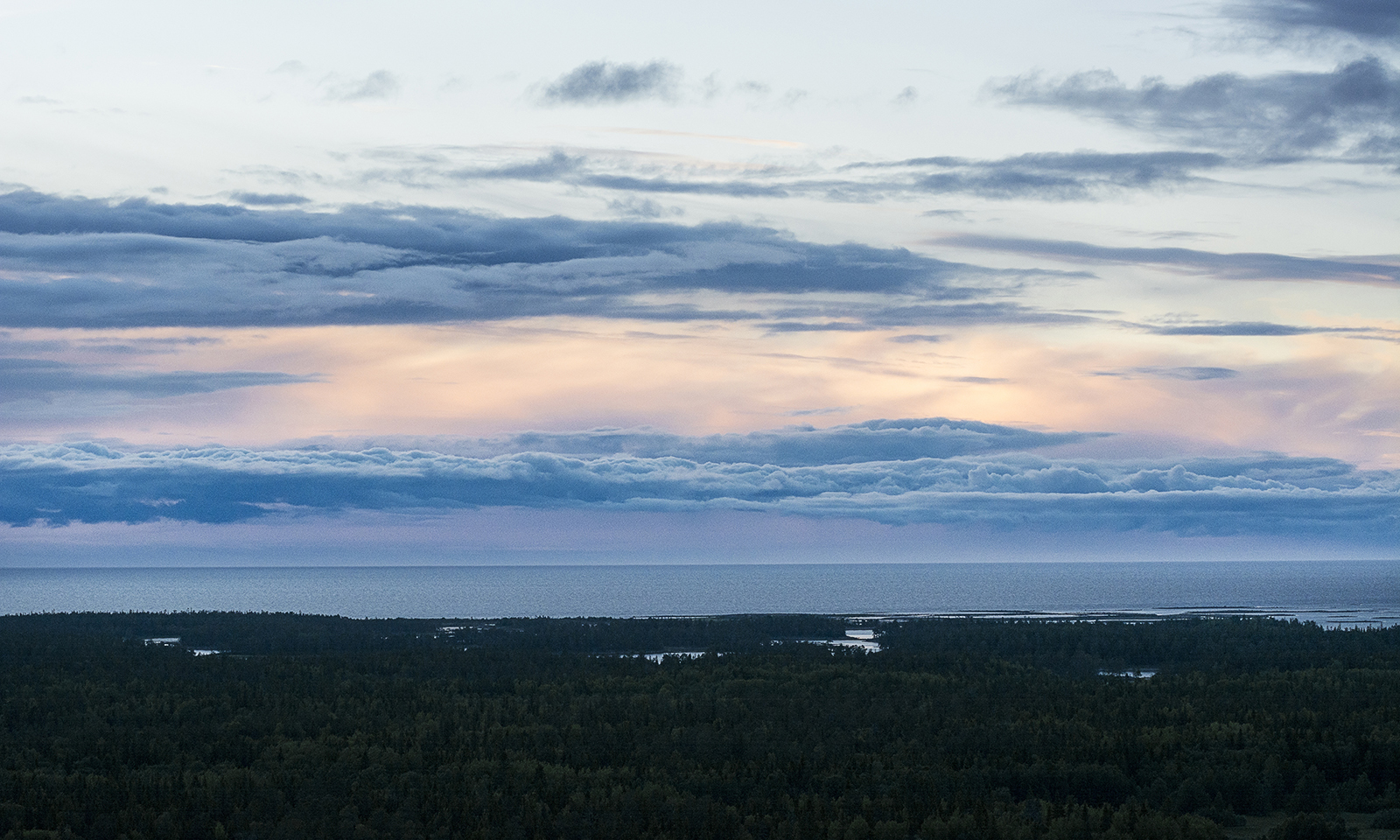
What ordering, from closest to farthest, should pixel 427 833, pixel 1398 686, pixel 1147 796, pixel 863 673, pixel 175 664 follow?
pixel 427 833 < pixel 1147 796 < pixel 1398 686 < pixel 863 673 < pixel 175 664

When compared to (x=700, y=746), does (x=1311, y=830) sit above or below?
above

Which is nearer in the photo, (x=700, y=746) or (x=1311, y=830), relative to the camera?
(x=1311, y=830)

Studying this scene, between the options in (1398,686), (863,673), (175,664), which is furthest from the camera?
(175,664)

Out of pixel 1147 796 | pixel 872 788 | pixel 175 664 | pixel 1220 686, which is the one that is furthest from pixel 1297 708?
pixel 175 664

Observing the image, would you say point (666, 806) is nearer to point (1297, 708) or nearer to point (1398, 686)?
point (1297, 708)

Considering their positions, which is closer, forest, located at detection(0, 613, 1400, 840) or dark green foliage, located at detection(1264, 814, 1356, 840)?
dark green foliage, located at detection(1264, 814, 1356, 840)

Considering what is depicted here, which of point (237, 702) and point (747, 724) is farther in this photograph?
point (237, 702)

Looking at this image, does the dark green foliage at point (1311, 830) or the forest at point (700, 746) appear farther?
the forest at point (700, 746)
